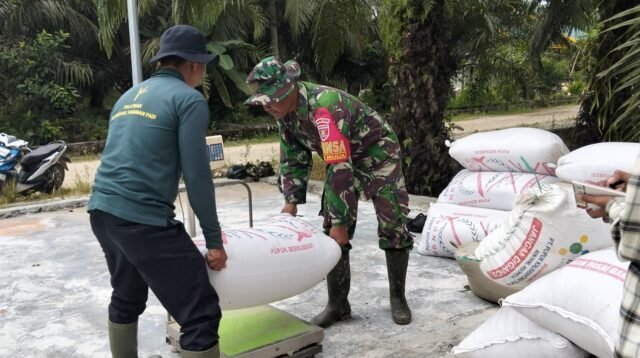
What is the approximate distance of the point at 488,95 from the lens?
22406 millimetres

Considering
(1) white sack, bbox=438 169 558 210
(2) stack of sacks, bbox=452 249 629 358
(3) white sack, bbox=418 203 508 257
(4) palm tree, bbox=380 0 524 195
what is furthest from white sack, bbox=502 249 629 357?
(4) palm tree, bbox=380 0 524 195

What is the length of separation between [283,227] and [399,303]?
0.96m

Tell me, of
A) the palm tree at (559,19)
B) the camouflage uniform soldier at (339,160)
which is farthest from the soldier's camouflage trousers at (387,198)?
the palm tree at (559,19)

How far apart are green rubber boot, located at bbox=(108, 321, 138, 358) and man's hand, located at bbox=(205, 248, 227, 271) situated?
0.53m

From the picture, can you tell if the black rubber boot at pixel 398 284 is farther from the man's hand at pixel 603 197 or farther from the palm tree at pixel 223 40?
the palm tree at pixel 223 40

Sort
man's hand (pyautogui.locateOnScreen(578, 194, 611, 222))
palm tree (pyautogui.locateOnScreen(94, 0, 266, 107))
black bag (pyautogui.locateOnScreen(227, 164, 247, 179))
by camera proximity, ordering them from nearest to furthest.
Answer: man's hand (pyautogui.locateOnScreen(578, 194, 611, 222))
black bag (pyautogui.locateOnScreen(227, 164, 247, 179))
palm tree (pyautogui.locateOnScreen(94, 0, 266, 107))

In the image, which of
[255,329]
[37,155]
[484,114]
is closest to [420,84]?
[255,329]

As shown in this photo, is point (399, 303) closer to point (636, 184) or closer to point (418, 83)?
point (636, 184)

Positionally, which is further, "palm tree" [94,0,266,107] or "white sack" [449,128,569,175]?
"palm tree" [94,0,266,107]

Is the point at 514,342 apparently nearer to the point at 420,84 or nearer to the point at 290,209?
the point at 290,209

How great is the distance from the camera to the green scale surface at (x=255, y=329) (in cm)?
285

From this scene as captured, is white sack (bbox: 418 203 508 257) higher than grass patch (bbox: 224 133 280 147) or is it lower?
higher

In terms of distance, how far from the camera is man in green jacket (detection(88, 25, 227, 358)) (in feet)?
7.39

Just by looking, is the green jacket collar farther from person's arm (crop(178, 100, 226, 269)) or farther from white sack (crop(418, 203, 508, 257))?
white sack (crop(418, 203, 508, 257))
